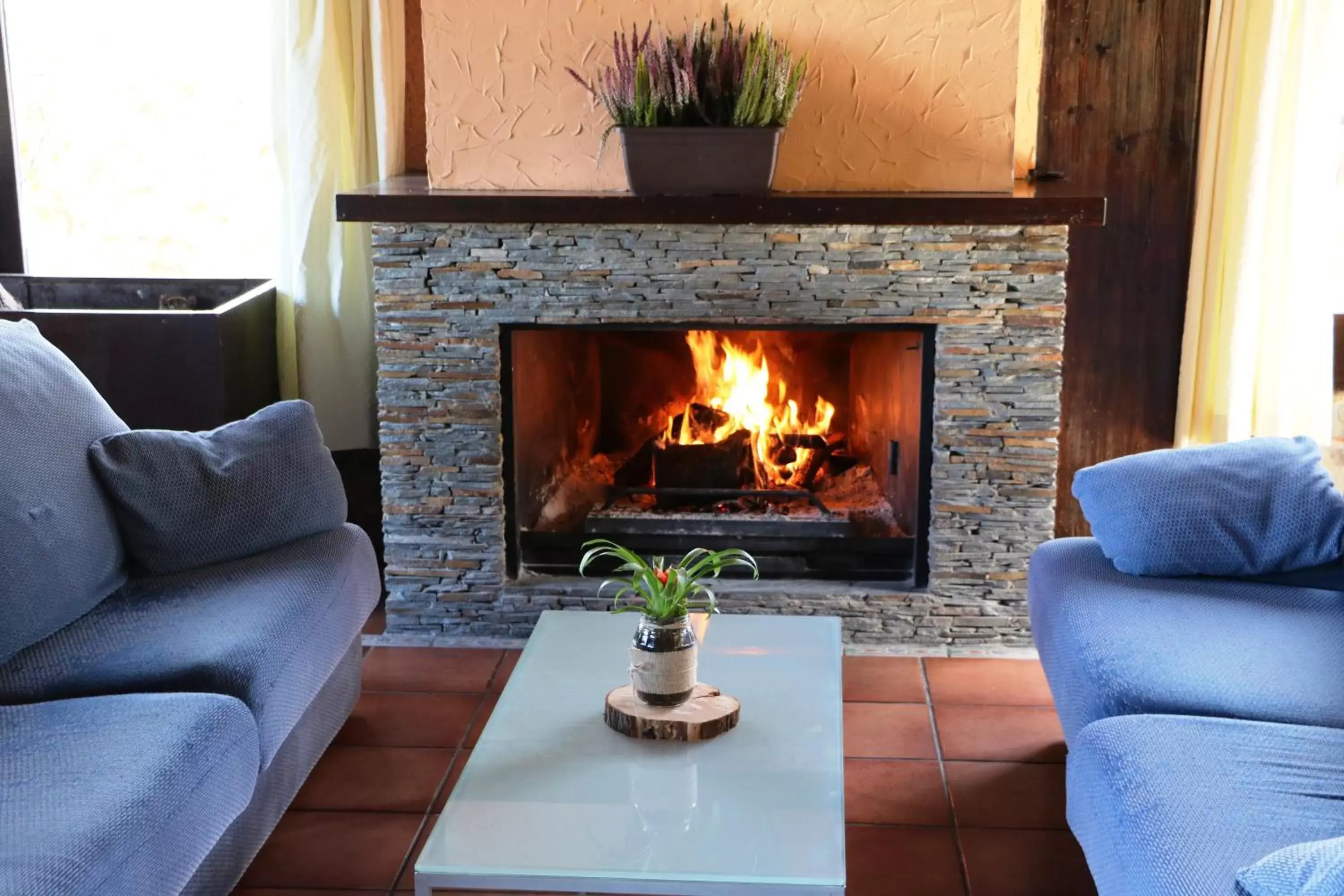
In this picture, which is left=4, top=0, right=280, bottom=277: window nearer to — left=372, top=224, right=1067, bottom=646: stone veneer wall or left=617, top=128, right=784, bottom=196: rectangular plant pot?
left=372, top=224, right=1067, bottom=646: stone veneer wall

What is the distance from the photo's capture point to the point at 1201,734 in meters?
1.83

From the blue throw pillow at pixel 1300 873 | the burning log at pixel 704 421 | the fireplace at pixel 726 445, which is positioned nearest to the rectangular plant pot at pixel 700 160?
the fireplace at pixel 726 445

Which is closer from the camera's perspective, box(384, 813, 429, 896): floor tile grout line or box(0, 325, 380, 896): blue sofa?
box(0, 325, 380, 896): blue sofa

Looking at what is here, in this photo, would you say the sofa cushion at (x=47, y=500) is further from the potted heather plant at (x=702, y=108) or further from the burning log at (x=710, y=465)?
the burning log at (x=710, y=465)

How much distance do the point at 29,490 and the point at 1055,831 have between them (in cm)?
179

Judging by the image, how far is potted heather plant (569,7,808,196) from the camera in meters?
2.74

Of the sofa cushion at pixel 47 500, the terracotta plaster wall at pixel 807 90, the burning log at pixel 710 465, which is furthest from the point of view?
the burning log at pixel 710 465

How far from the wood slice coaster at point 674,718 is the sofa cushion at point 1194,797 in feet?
1.64

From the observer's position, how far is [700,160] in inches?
110

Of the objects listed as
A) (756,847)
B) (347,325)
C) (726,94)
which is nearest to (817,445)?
(726,94)

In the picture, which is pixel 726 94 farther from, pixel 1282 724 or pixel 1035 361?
pixel 1282 724

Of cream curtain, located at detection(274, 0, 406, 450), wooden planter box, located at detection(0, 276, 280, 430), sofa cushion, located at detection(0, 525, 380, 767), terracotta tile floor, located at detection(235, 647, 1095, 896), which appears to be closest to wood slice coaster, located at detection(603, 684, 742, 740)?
terracotta tile floor, located at detection(235, 647, 1095, 896)

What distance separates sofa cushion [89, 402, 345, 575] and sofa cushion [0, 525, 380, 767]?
3cm

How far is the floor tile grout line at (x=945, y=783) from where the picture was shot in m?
2.21
